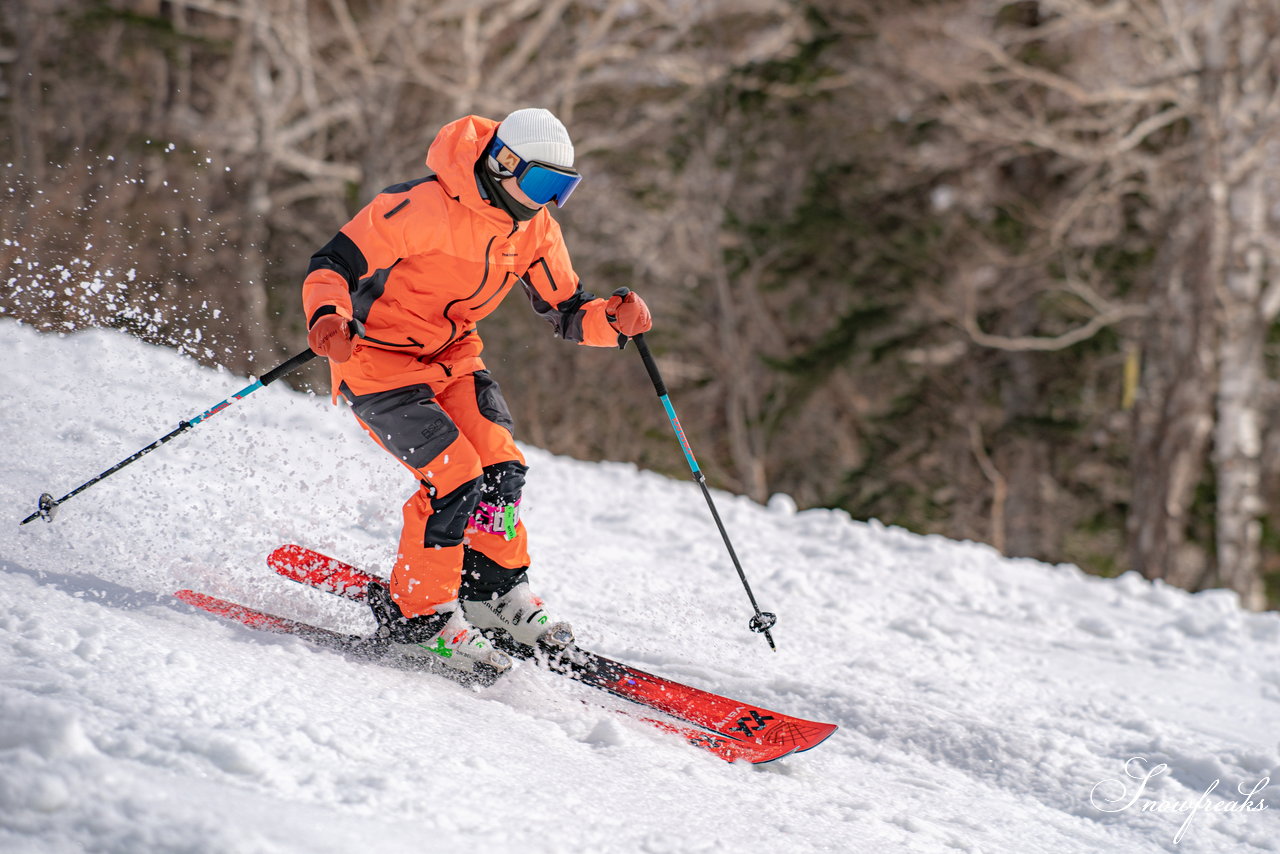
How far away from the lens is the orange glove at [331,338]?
9.45ft

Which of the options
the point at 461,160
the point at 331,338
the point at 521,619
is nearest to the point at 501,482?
the point at 521,619

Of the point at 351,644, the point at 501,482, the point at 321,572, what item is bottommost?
the point at 351,644

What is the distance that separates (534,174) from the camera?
124 inches

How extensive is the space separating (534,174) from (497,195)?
16cm

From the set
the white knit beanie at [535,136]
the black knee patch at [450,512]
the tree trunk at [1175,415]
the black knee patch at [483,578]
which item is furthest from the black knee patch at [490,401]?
the tree trunk at [1175,415]

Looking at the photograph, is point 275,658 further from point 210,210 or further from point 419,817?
point 210,210

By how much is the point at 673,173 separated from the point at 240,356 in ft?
24.5

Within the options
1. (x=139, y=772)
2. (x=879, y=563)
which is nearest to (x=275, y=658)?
(x=139, y=772)

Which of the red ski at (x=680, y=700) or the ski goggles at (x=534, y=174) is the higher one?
the ski goggles at (x=534, y=174)

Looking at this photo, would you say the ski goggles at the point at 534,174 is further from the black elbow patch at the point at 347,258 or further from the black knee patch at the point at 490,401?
the black knee patch at the point at 490,401

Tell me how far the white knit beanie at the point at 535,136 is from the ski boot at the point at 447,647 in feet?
5.12

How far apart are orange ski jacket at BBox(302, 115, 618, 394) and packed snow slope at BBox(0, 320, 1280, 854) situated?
36.7 inches

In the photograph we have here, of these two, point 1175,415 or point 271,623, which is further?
point 1175,415

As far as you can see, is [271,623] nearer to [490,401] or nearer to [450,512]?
[450,512]
